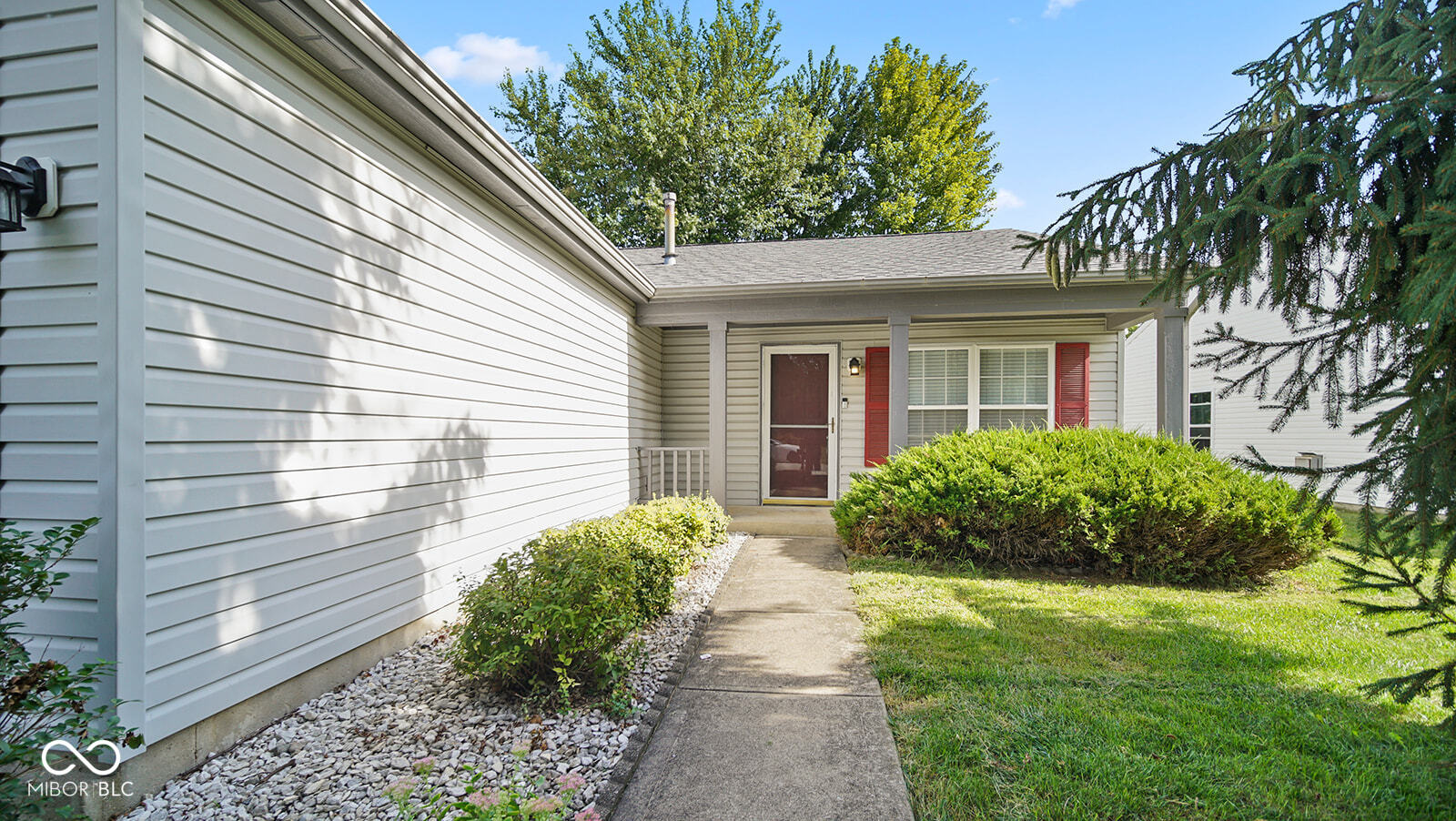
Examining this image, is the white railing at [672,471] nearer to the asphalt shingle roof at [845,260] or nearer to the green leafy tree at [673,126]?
the asphalt shingle roof at [845,260]

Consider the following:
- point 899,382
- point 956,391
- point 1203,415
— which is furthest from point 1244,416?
point 899,382

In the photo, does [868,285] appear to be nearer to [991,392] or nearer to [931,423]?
[931,423]

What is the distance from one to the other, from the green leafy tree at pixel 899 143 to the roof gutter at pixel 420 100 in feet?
51.6

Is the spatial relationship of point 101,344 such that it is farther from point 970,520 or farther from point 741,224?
point 741,224

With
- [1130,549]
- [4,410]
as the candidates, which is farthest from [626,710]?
[1130,549]

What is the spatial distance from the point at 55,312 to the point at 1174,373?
320 inches

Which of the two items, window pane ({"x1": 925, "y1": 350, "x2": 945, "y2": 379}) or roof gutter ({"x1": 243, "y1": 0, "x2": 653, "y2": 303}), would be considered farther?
window pane ({"x1": 925, "y1": 350, "x2": 945, "y2": 379})

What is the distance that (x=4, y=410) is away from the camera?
2188 mm

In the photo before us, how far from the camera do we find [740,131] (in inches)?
704

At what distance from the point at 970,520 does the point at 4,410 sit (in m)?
5.69

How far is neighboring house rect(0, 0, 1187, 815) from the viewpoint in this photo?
212cm

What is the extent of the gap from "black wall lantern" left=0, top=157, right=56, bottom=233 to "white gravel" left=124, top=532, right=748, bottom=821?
197 cm

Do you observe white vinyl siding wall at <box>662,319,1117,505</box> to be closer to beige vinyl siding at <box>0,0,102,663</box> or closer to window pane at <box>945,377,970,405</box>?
window pane at <box>945,377,970,405</box>

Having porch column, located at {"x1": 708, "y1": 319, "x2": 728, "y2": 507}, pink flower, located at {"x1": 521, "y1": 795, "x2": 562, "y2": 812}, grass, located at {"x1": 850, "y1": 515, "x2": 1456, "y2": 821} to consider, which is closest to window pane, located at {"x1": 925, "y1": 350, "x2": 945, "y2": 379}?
porch column, located at {"x1": 708, "y1": 319, "x2": 728, "y2": 507}
